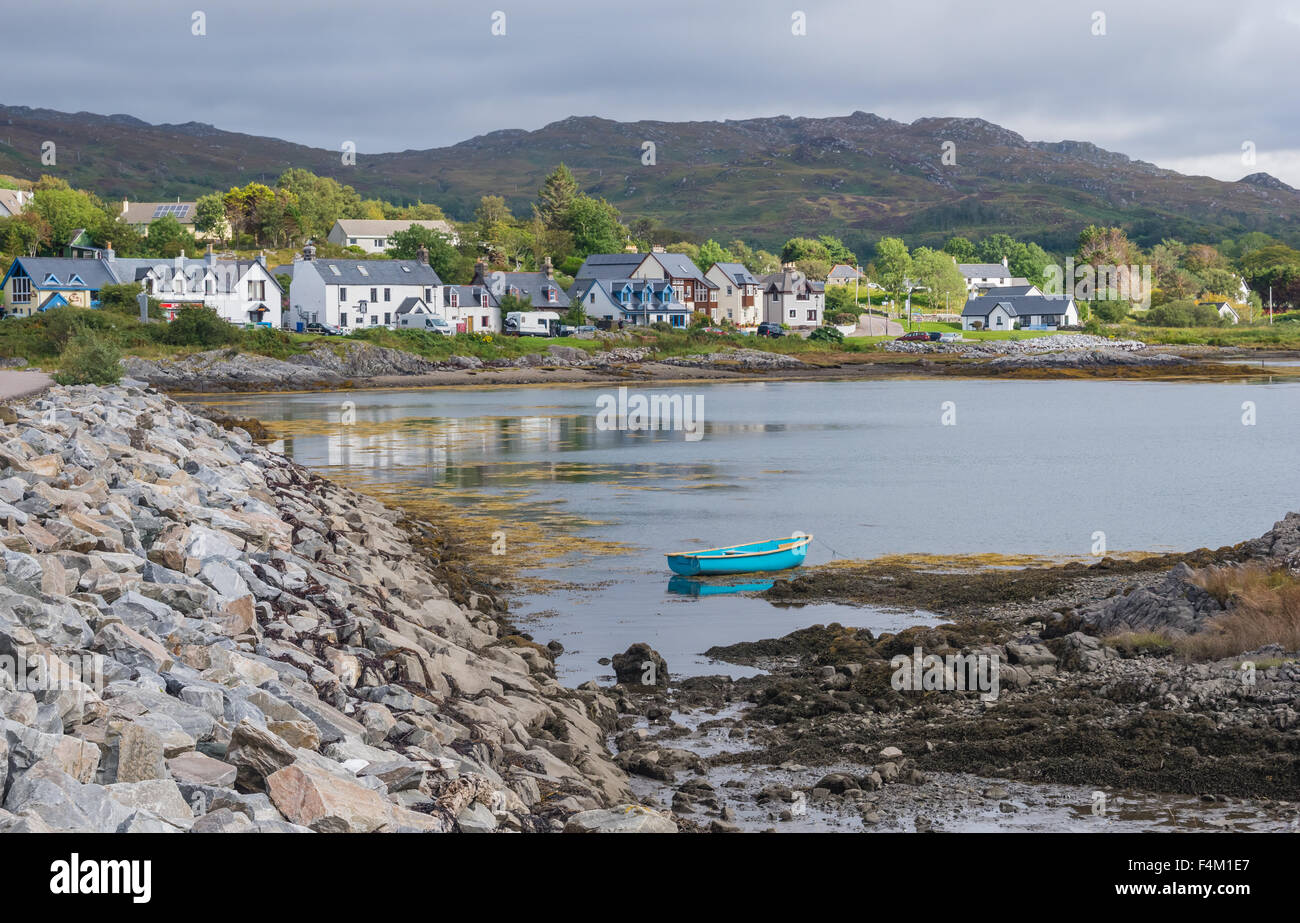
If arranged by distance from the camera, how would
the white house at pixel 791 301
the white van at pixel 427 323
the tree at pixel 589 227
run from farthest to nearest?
the tree at pixel 589 227, the white house at pixel 791 301, the white van at pixel 427 323

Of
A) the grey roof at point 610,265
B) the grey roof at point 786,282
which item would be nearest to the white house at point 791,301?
the grey roof at point 786,282

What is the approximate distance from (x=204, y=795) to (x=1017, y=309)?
150417 mm

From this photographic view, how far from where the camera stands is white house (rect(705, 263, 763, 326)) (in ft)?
431

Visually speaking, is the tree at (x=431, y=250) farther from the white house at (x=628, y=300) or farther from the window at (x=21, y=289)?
the window at (x=21, y=289)

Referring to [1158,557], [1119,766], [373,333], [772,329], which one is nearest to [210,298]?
[373,333]

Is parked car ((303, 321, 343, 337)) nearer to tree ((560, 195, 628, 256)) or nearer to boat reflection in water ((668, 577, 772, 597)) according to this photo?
tree ((560, 195, 628, 256))

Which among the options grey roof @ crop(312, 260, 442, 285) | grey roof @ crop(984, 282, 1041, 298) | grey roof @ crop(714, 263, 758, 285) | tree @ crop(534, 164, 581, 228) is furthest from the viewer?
grey roof @ crop(984, 282, 1041, 298)

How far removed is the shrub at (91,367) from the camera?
42.0m

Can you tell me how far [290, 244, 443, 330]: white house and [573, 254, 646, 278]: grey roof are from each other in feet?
56.9

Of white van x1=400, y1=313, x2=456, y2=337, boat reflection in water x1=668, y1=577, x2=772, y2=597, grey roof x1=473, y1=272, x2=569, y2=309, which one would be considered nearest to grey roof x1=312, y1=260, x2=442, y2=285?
white van x1=400, y1=313, x2=456, y2=337

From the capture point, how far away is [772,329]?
12500 centimetres

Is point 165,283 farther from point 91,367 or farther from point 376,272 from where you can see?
point 91,367

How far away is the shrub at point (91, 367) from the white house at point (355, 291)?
6271cm
